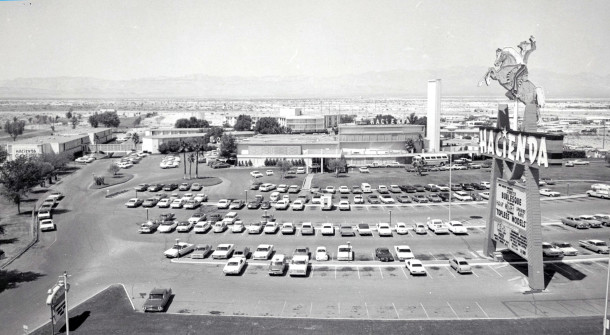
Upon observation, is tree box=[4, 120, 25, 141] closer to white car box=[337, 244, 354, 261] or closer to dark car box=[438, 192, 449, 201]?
Result: dark car box=[438, 192, 449, 201]

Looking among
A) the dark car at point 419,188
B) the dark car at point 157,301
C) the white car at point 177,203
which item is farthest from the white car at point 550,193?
the dark car at point 157,301

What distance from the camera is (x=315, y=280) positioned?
27750 mm

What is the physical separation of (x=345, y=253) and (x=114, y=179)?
133 feet

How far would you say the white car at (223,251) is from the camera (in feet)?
104

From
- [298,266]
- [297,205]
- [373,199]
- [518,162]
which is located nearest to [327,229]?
[297,205]

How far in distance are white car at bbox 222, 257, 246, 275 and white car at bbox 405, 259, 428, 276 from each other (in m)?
9.66

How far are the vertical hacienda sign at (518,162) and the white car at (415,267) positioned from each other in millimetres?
5101

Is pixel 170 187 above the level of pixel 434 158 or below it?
below

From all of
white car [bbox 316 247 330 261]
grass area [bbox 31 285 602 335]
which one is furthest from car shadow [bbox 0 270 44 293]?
white car [bbox 316 247 330 261]

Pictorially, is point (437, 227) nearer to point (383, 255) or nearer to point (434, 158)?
point (383, 255)

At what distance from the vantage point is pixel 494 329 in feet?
69.1

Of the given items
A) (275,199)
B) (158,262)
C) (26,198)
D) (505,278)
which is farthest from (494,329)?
(26,198)

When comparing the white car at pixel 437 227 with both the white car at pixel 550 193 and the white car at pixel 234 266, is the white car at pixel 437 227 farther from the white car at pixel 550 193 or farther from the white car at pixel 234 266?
the white car at pixel 550 193

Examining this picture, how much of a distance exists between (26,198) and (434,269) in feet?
140
